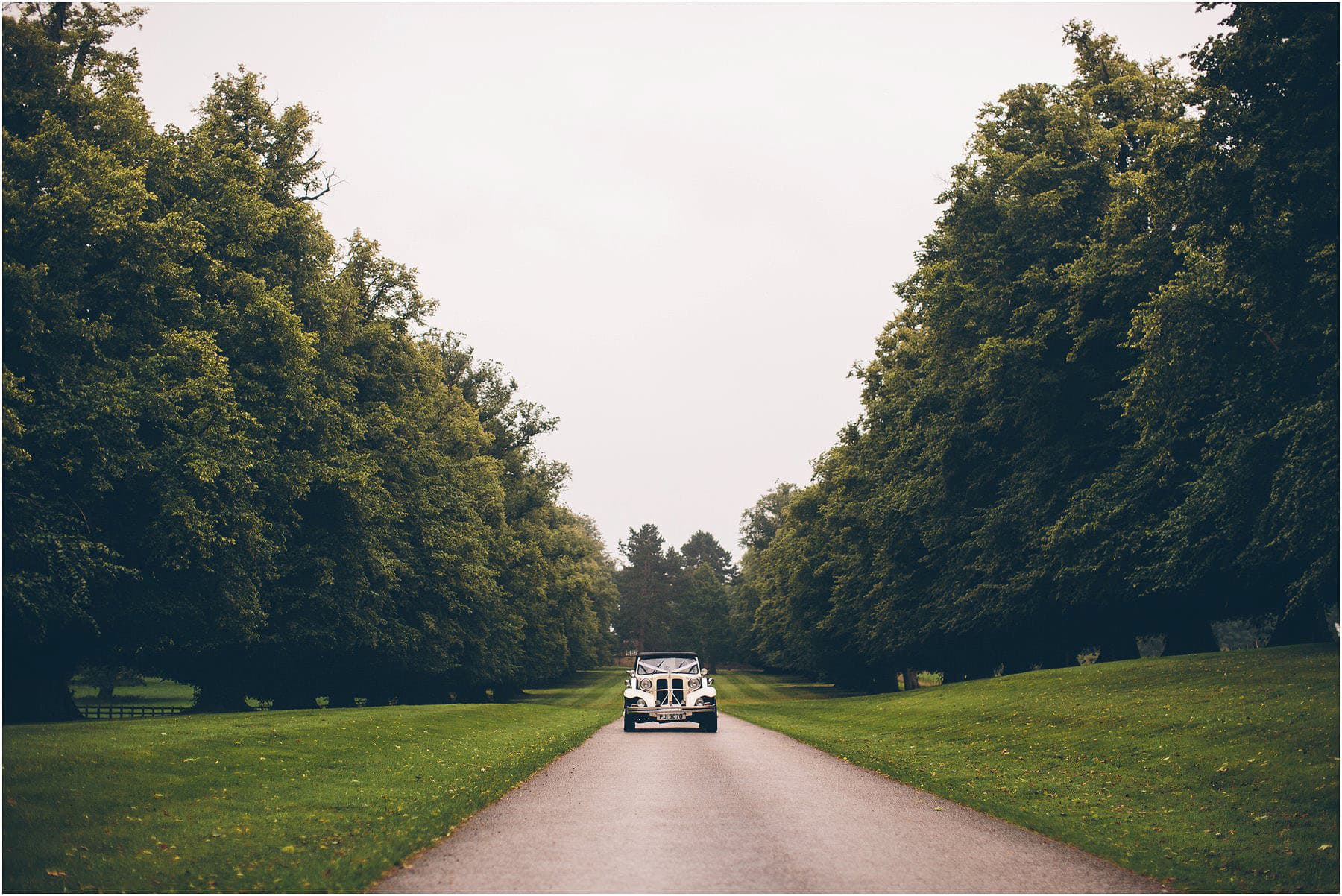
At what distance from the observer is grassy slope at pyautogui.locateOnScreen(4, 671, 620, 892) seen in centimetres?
880

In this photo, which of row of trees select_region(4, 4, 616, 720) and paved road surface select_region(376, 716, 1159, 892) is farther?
row of trees select_region(4, 4, 616, 720)

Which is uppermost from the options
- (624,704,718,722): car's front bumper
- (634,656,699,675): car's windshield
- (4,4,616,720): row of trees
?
(4,4,616,720): row of trees

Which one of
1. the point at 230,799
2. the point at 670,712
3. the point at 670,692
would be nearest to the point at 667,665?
the point at 670,692

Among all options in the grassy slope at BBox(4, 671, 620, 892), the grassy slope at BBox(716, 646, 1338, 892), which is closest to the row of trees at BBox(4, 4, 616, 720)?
the grassy slope at BBox(4, 671, 620, 892)

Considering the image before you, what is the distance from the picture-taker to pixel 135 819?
35.2 feet

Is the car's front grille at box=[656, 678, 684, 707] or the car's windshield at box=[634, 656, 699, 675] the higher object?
the car's windshield at box=[634, 656, 699, 675]

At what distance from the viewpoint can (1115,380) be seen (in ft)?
111

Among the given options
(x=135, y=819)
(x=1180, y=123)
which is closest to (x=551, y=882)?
(x=135, y=819)

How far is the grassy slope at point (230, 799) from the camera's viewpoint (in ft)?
28.9

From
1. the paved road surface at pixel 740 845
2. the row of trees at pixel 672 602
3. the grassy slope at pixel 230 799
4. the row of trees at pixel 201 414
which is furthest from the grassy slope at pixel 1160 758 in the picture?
the row of trees at pixel 672 602

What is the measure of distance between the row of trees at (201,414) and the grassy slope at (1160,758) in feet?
56.2

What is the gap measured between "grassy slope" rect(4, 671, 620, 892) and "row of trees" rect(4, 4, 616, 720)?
4909mm

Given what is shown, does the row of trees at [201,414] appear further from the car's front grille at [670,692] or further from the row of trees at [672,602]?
the row of trees at [672,602]

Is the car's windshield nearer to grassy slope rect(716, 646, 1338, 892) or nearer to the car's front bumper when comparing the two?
the car's front bumper
